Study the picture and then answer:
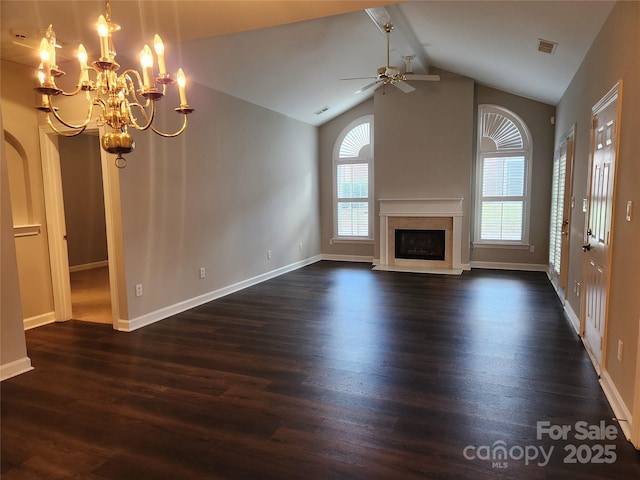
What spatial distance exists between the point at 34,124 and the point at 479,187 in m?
6.58

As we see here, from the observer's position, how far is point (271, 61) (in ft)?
16.2

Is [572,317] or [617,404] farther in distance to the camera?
[572,317]

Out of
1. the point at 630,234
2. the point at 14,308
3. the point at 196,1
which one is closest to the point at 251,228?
the point at 14,308

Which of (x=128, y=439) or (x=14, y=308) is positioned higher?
(x=14, y=308)

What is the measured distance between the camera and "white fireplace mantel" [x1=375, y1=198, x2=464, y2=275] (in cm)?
693

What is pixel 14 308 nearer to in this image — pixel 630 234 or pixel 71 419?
pixel 71 419

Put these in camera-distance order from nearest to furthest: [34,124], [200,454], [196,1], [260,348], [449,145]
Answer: [200,454] < [196,1] < [260,348] < [34,124] < [449,145]

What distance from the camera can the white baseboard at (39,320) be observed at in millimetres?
4195

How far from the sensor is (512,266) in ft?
23.0

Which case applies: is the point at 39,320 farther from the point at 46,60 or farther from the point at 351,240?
the point at 351,240

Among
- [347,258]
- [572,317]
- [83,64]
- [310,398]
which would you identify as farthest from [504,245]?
[83,64]

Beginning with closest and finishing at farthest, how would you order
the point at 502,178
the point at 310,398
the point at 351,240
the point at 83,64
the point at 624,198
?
1. the point at 83,64
2. the point at 624,198
3. the point at 310,398
4. the point at 502,178
5. the point at 351,240

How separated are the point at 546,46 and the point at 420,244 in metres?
3.86

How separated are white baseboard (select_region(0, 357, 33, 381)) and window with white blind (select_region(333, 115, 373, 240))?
5.92 metres
